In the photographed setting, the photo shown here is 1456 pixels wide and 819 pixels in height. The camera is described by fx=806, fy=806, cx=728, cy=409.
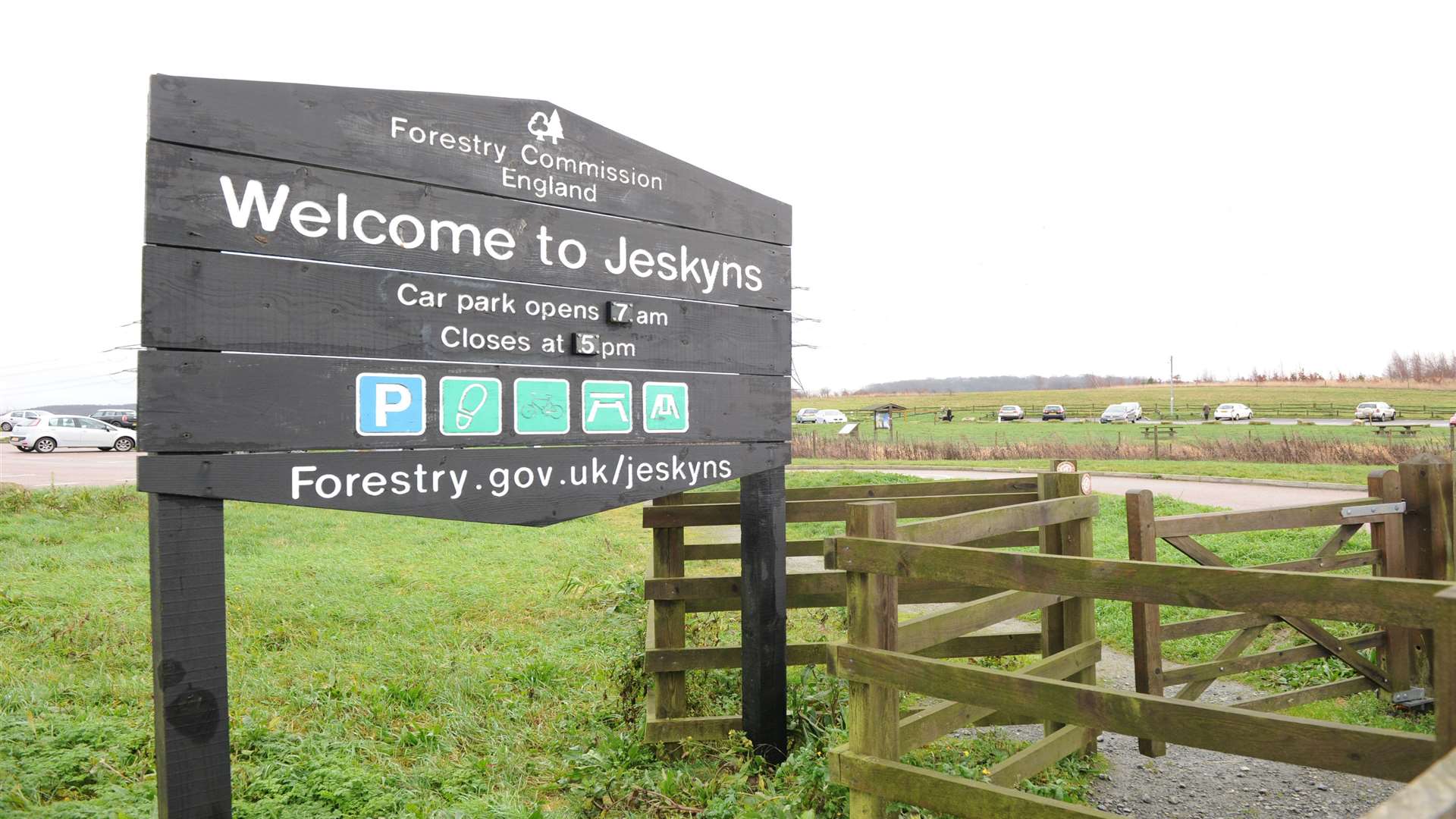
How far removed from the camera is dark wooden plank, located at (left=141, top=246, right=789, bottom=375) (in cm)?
296

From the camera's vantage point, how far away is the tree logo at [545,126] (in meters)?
4.05

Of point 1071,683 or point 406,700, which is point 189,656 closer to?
point 406,700

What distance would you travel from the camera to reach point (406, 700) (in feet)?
17.4

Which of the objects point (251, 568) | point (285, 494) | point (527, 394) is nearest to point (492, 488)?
point (527, 394)

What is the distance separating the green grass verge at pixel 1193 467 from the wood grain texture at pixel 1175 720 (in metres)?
14.4

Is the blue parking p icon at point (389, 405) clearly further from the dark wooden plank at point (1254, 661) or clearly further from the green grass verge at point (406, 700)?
the dark wooden plank at point (1254, 661)

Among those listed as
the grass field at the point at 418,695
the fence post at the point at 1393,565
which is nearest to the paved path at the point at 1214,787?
the grass field at the point at 418,695

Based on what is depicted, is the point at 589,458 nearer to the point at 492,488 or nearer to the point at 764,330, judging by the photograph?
the point at 492,488

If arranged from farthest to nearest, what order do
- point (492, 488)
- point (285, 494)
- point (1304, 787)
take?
point (1304, 787) < point (492, 488) < point (285, 494)

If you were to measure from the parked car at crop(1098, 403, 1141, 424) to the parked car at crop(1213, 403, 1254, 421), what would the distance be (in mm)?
4985

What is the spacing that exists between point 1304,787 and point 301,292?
221 inches

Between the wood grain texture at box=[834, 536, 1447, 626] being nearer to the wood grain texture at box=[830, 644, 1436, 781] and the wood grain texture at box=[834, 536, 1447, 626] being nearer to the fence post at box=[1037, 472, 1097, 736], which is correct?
the wood grain texture at box=[830, 644, 1436, 781]

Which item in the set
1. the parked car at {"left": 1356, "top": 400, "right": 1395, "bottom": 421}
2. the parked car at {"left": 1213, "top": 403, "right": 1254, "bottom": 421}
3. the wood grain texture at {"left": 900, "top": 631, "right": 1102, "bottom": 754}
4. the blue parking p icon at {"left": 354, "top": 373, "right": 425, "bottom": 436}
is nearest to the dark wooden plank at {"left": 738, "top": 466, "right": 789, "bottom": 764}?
the wood grain texture at {"left": 900, "top": 631, "right": 1102, "bottom": 754}

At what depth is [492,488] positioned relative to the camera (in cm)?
378
